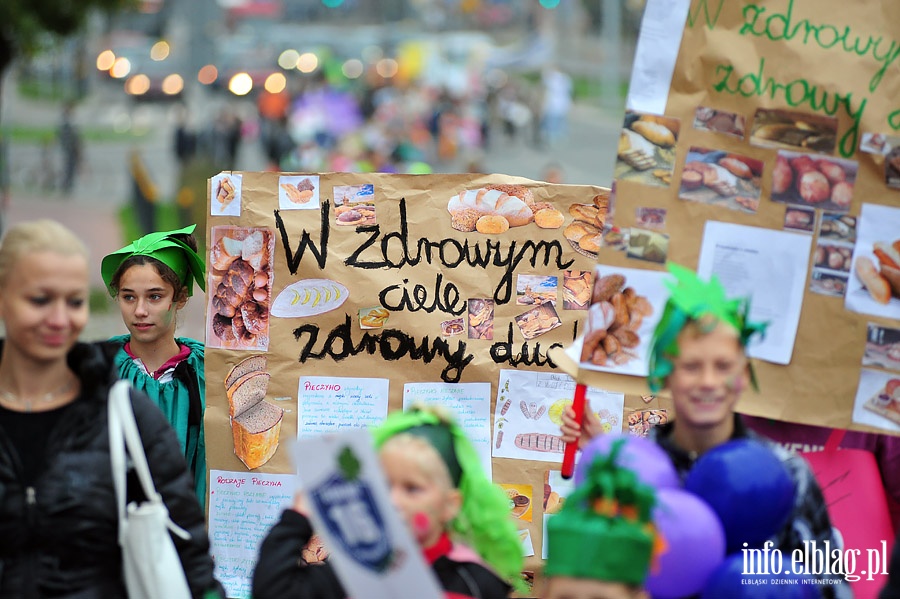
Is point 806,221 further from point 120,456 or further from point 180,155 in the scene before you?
point 180,155

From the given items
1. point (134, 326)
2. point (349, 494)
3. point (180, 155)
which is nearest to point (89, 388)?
point (349, 494)

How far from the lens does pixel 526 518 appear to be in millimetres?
4961

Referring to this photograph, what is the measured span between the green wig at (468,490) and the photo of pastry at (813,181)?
1.37 meters

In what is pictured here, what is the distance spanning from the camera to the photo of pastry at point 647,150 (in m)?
3.93

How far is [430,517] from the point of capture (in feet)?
9.88

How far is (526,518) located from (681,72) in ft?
6.26

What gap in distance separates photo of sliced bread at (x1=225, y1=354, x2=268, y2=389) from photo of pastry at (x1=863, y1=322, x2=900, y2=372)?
2.32 meters

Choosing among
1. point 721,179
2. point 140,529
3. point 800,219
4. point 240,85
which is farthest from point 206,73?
point 140,529

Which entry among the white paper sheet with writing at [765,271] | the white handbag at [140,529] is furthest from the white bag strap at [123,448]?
the white paper sheet with writing at [765,271]

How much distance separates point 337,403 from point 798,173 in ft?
6.66

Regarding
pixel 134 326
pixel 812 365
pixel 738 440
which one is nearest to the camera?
pixel 738 440

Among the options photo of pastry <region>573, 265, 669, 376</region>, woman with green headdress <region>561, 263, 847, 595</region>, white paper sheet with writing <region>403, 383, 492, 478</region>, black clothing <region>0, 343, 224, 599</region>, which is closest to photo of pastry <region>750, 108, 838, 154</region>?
photo of pastry <region>573, 265, 669, 376</region>

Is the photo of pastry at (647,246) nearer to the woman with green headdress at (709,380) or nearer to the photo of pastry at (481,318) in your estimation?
the woman with green headdress at (709,380)

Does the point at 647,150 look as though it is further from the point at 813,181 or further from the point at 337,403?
the point at 337,403
